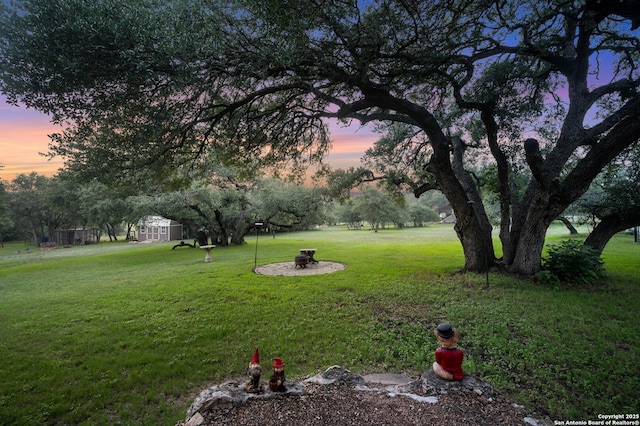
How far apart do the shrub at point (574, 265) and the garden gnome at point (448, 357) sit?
22.1 feet

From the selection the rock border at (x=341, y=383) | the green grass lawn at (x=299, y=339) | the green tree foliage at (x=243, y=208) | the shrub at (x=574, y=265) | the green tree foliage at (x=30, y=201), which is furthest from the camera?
the green tree foliage at (x=30, y=201)

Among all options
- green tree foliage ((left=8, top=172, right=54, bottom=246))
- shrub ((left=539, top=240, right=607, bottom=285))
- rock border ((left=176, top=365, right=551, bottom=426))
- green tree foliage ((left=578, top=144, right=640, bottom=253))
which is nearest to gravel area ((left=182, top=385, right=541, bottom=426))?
rock border ((left=176, top=365, right=551, bottom=426))

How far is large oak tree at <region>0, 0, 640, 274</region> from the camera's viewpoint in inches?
163

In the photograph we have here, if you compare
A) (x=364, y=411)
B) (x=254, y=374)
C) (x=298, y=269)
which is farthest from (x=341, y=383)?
(x=298, y=269)

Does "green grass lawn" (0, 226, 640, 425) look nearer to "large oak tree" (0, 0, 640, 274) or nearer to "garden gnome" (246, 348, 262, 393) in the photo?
"garden gnome" (246, 348, 262, 393)

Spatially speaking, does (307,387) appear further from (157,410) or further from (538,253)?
(538,253)

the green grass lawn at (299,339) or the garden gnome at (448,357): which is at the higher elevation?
the garden gnome at (448,357)

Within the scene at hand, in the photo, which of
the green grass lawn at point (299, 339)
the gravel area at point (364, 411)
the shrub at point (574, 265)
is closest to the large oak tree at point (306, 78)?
the shrub at point (574, 265)

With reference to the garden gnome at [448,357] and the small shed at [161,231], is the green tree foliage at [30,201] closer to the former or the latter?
the small shed at [161,231]

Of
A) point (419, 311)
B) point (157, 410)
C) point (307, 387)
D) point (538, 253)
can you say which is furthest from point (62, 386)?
point (538, 253)

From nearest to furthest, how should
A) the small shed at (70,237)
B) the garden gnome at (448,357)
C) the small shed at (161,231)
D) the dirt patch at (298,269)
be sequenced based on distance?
1. the garden gnome at (448,357)
2. the dirt patch at (298,269)
3. the small shed at (70,237)
4. the small shed at (161,231)

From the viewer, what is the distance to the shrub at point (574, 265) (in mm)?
7949

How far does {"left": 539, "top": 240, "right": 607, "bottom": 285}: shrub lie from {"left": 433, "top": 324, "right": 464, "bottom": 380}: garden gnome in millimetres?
6732

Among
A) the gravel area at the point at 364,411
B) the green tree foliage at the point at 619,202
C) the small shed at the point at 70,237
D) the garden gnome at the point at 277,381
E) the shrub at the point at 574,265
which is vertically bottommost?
the small shed at the point at 70,237
